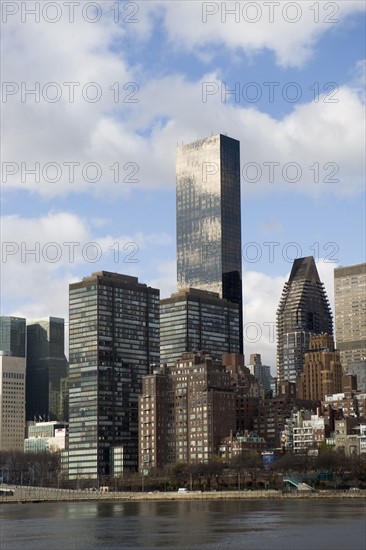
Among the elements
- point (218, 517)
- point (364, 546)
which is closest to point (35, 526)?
point (218, 517)

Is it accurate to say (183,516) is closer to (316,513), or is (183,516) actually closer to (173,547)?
(316,513)

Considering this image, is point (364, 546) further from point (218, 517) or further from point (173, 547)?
point (218, 517)

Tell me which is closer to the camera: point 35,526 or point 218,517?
point 35,526

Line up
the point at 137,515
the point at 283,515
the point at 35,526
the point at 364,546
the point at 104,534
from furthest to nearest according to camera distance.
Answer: the point at 137,515 → the point at 283,515 → the point at 35,526 → the point at 104,534 → the point at 364,546

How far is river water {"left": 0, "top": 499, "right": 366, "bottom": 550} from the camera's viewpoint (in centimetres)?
11831

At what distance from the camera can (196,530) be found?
454ft

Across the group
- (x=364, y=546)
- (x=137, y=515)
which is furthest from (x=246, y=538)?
(x=137, y=515)

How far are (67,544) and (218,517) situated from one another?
1918 inches

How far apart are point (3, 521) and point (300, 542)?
6991 centimetres

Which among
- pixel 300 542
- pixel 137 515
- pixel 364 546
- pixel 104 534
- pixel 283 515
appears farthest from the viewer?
pixel 137 515

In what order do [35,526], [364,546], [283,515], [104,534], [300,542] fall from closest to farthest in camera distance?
[364,546] → [300,542] → [104,534] → [35,526] → [283,515]

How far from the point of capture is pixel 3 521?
17338 centimetres

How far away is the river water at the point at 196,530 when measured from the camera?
118312mm

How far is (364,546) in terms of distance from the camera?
111125 millimetres
